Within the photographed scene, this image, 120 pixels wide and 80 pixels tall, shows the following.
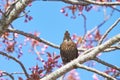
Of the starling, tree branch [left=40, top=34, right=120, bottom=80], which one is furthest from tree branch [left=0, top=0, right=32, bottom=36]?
tree branch [left=40, top=34, right=120, bottom=80]

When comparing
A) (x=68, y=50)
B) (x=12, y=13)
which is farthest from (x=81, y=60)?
(x=12, y=13)

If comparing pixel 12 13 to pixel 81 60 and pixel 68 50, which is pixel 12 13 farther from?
pixel 81 60

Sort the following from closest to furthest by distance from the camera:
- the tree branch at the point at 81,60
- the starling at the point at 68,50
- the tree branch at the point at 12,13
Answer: the tree branch at the point at 81,60 → the starling at the point at 68,50 → the tree branch at the point at 12,13

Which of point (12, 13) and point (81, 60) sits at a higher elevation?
point (12, 13)

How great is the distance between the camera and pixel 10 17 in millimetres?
5391

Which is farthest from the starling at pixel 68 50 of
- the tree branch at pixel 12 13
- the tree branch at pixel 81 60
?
the tree branch at pixel 81 60

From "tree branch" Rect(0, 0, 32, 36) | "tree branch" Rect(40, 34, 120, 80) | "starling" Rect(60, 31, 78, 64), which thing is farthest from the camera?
"tree branch" Rect(0, 0, 32, 36)

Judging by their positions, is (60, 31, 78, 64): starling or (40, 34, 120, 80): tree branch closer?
(40, 34, 120, 80): tree branch

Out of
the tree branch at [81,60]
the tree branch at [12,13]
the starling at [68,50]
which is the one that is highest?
the tree branch at [12,13]

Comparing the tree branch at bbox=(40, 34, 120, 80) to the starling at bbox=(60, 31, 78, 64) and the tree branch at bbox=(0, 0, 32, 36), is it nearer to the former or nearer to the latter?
the starling at bbox=(60, 31, 78, 64)

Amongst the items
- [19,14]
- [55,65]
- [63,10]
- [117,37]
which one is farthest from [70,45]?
[63,10]

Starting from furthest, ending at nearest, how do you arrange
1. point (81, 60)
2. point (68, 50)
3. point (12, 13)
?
point (12, 13) < point (68, 50) < point (81, 60)

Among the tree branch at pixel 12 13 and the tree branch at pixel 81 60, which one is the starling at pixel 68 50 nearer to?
the tree branch at pixel 12 13

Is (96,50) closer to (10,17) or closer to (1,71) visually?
(10,17)
